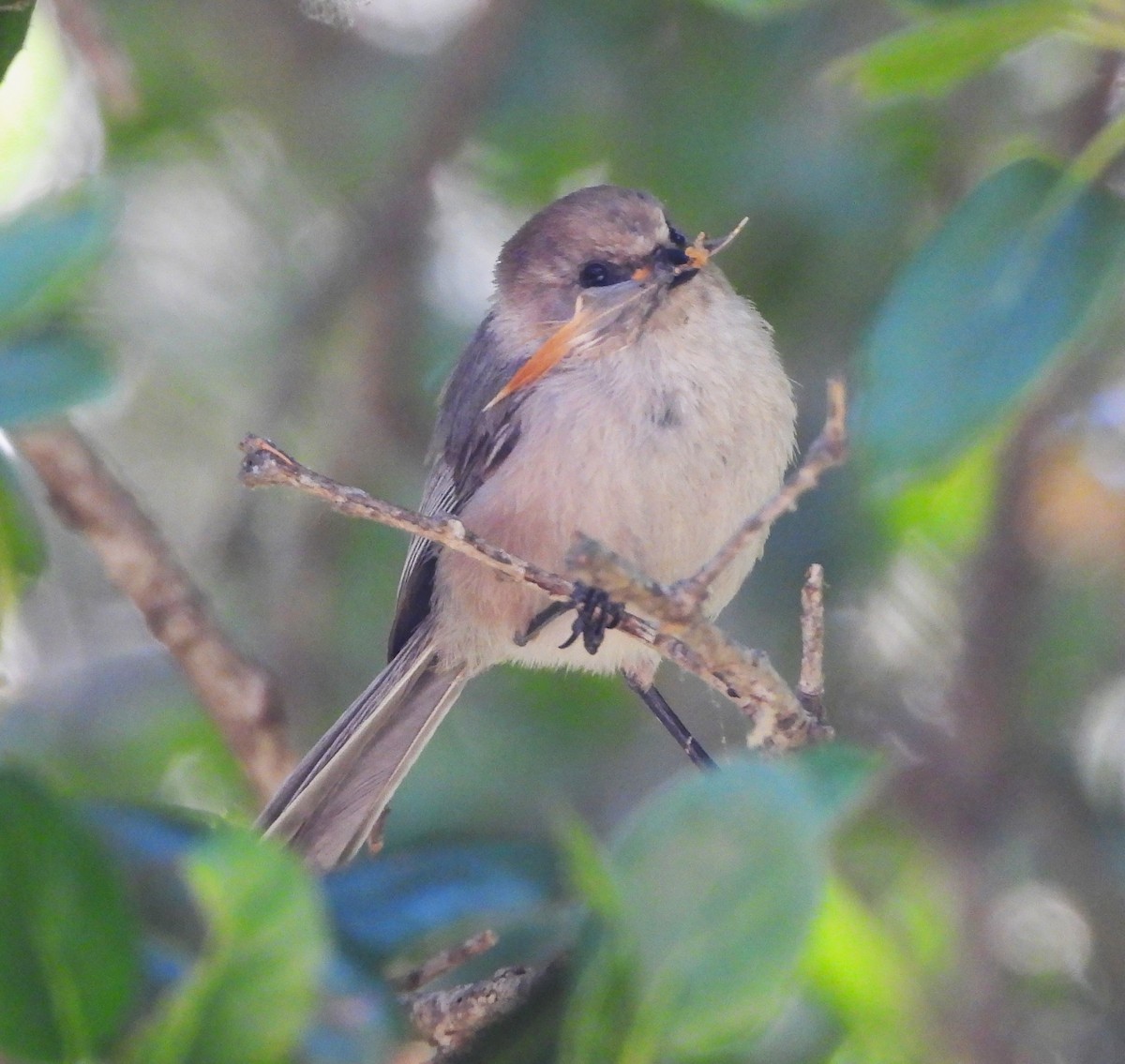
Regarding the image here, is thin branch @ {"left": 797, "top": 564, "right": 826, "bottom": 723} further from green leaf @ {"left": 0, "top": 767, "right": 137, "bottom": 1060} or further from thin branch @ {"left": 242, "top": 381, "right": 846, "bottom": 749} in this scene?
green leaf @ {"left": 0, "top": 767, "right": 137, "bottom": 1060}

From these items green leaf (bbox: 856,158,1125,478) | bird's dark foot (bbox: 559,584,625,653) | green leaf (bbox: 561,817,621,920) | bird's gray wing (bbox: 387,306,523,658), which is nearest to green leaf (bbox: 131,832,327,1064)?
green leaf (bbox: 561,817,621,920)

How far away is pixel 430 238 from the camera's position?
3.92 metres

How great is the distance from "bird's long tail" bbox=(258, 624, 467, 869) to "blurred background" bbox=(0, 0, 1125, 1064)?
0.13 m

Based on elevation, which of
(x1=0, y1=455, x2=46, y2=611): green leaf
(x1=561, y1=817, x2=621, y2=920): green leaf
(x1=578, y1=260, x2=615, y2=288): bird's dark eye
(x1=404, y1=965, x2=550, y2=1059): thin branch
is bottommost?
(x1=404, y1=965, x2=550, y2=1059): thin branch

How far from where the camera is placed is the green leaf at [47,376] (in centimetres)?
150

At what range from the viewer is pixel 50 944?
49.7 inches

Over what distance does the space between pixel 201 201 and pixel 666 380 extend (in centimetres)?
165

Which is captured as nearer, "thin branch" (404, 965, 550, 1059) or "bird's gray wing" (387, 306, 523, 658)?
"thin branch" (404, 965, 550, 1059)

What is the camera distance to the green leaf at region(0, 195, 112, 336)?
4.88ft

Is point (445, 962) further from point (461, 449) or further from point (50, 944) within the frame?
point (461, 449)

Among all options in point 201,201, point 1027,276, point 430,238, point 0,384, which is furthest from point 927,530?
point 0,384

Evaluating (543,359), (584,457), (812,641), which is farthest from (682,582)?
(543,359)

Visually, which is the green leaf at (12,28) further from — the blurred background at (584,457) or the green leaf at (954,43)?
the blurred background at (584,457)

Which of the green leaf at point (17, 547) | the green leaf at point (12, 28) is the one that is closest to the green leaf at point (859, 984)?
the green leaf at point (17, 547)
